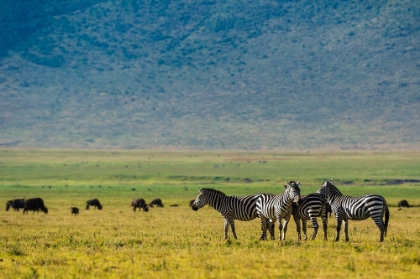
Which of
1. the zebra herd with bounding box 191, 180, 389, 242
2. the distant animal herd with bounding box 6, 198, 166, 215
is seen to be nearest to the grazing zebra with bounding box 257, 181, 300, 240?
the zebra herd with bounding box 191, 180, 389, 242

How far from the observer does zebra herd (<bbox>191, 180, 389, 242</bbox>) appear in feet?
67.2

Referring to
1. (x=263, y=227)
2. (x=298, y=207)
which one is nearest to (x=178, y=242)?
(x=263, y=227)

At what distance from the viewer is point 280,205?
20531 millimetres

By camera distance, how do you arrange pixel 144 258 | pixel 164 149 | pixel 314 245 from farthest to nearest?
1. pixel 164 149
2. pixel 314 245
3. pixel 144 258

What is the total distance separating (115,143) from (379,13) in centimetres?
5861

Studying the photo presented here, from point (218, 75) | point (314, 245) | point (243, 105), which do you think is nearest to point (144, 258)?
point (314, 245)

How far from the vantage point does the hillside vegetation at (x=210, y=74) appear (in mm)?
121438

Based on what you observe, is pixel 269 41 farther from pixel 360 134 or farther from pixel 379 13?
pixel 360 134

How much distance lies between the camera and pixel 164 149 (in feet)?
379

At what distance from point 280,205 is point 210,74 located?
404ft

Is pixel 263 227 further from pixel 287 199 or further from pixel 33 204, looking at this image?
pixel 33 204

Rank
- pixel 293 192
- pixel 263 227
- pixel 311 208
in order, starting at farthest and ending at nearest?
1. pixel 263 227
2. pixel 311 208
3. pixel 293 192

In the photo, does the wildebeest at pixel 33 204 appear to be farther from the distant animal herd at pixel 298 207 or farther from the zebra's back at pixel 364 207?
the zebra's back at pixel 364 207

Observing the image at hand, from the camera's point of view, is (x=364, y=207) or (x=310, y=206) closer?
(x=364, y=207)
